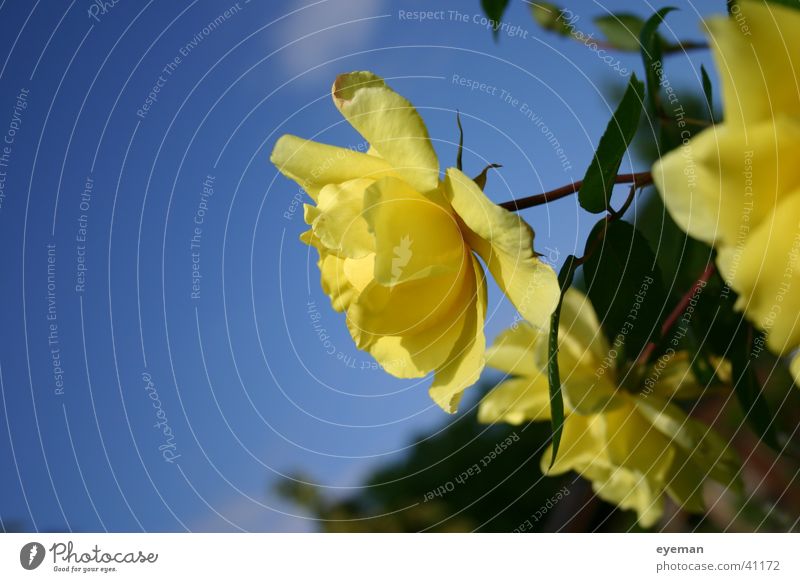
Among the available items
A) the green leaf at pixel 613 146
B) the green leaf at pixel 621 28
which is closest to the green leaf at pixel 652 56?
the green leaf at pixel 613 146

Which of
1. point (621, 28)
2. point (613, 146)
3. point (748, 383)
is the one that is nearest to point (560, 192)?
point (613, 146)

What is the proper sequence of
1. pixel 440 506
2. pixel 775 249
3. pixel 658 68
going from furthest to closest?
pixel 440 506, pixel 658 68, pixel 775 249

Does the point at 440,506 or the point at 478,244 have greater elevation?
the point at 478,244

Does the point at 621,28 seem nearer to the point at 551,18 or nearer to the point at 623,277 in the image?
the point at 551,18
